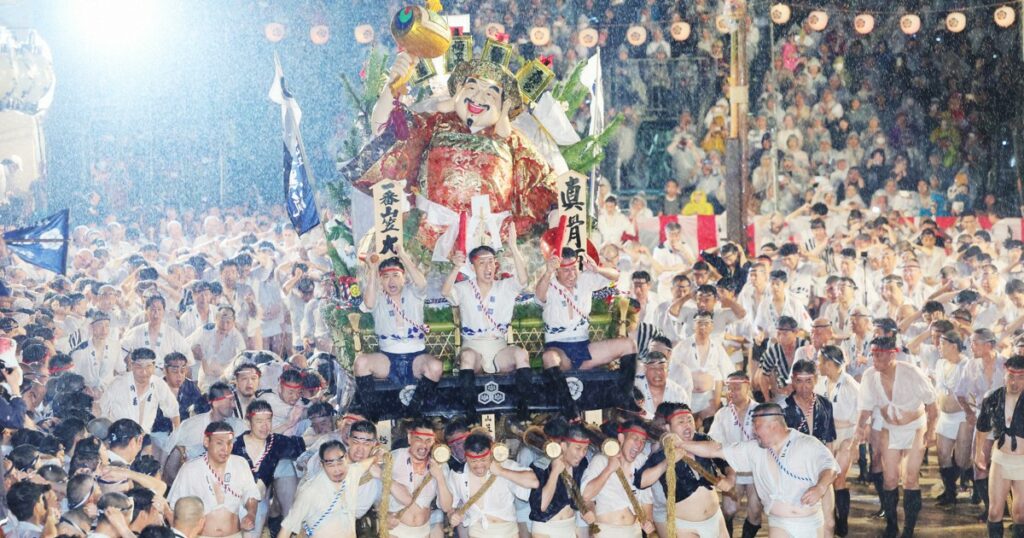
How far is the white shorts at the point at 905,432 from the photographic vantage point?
8.07 metres

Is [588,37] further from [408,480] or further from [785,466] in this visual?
[785,466]

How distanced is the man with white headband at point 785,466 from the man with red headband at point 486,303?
1.44m

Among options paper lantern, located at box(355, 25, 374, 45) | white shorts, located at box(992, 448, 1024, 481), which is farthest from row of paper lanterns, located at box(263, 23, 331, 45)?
white shorts, located at box(992, 448, 1024, 481)

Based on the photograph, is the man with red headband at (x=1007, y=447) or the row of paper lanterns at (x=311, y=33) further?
the row of paper lanterns at (x=311, y=33)

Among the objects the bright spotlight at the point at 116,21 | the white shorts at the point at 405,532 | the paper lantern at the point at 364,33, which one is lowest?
the white shorts at the point at 405,532

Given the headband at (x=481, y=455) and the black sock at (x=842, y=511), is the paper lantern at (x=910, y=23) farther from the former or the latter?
the headband at (x=481, y=455)

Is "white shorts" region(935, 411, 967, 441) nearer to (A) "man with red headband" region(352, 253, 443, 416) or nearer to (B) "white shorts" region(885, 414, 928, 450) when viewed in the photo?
Answer: (B) "white shorts" region(885, 414, 928, 450)

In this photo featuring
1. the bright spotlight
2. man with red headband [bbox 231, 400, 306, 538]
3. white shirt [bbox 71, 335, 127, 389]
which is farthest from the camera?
the bright spotlight

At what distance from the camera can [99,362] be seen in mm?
9102

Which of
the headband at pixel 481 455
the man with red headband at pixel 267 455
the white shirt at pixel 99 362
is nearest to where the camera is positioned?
the headband at pixel 481 455

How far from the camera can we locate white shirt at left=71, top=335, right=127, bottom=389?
9.02 meters

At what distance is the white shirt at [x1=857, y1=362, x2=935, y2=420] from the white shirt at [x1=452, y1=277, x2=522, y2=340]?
237 cm

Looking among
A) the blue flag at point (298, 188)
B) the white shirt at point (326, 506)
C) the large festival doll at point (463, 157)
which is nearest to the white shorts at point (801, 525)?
the white shirt at point (326, 506)

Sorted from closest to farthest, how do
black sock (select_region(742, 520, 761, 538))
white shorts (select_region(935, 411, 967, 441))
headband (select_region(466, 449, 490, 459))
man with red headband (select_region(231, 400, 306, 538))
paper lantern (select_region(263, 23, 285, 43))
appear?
headband (select_region(466, 449, 490, 459)) → man with red headband (select_region(231, 400, 306, 538)) → black sock (select_region(742, 520, 761, 538)) → white shorts (select_region(935, 411, 967, 441)) → paper lantern (select_region(263, 23, 285, 43))
